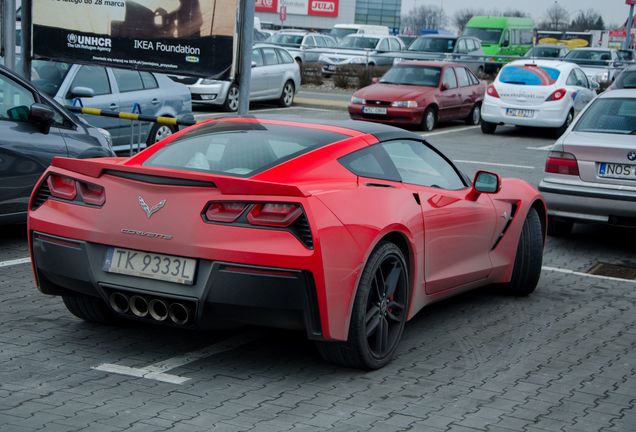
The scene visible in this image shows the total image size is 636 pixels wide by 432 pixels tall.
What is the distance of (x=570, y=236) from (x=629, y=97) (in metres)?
1.56

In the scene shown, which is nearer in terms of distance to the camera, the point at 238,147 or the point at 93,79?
the point at 238,147

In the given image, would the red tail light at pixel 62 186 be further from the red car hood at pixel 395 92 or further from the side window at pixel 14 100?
the red car hood at pixel 395 92

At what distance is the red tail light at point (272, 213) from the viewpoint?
209 inches

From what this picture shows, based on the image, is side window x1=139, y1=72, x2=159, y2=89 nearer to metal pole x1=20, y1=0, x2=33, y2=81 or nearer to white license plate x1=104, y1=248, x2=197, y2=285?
metal pole x1=20, y1=0, x2=33, y2=81

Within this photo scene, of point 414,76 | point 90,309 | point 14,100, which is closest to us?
point 90,309

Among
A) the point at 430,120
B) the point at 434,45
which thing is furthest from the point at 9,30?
the point at 434,45

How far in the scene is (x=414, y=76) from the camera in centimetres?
2416

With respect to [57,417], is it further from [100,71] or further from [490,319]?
[100,71]

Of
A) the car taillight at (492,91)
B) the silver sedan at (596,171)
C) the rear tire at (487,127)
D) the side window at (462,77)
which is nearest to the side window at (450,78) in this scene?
the side window at (462,77)

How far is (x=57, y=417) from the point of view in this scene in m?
→ 4.76

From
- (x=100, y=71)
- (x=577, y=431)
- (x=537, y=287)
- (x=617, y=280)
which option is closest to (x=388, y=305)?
(x=577, y=431)

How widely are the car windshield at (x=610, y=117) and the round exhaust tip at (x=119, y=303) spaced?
20.3 ft

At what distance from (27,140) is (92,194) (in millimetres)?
3559

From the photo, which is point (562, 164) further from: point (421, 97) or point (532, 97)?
point (421, 97)
